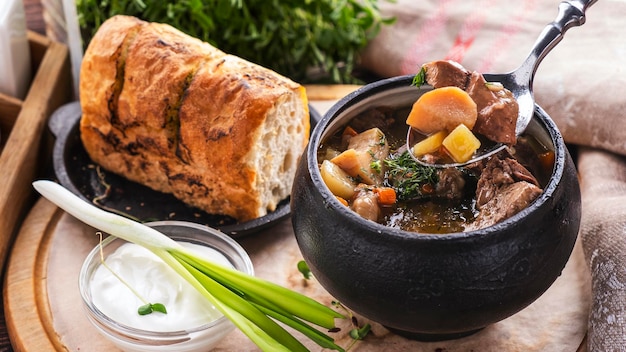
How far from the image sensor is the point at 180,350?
8.64 ft

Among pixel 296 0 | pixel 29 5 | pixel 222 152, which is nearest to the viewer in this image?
pixel 222 152

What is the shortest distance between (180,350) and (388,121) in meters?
1.08

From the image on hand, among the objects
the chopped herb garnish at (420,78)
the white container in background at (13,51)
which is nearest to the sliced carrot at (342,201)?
the chopped herb garnish at (420,78)

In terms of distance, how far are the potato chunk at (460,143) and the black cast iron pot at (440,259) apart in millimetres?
268

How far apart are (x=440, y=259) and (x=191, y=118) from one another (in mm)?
1374

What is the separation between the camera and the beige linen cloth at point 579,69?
281 cm

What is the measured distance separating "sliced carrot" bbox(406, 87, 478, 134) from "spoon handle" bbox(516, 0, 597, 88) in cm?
33

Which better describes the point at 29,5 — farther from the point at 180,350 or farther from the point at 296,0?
the point at 180,350

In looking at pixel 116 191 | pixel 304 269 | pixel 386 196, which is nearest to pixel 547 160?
pixel 386 196

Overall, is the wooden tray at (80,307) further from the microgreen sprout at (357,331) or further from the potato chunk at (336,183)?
the potato chunk at (336,183)

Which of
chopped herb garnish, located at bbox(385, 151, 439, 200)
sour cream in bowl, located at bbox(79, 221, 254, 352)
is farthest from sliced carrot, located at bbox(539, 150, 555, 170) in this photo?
sour cream in bowl, located at bbox(79, 221, 254, 352)

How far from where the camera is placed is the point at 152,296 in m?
2.72

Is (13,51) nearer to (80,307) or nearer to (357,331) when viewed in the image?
(80,307)

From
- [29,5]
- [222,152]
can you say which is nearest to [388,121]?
[222,152]
